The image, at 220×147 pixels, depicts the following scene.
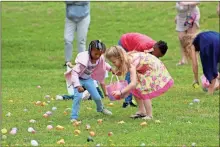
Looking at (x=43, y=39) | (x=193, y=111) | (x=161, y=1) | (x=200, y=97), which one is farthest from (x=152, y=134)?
(x=161, y=1)

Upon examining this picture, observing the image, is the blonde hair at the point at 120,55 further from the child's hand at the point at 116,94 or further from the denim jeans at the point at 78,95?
the denim jeans at the point at 78,95

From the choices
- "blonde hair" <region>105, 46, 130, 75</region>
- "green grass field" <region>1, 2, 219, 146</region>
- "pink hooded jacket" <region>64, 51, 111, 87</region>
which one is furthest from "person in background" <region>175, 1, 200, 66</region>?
"blonde hair" <region>105, 46, 130, 75</region>

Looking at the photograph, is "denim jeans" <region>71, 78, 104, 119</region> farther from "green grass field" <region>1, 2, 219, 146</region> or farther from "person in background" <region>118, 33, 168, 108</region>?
"person in background" <region>118, 33, 168, 108</region>

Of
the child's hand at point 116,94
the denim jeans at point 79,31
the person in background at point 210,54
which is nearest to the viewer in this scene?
the child's hand at point 116,94

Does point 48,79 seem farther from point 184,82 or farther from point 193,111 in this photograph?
point 193,111

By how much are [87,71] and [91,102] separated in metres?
1.68

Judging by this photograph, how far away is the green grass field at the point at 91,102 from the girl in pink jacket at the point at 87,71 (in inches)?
11.5

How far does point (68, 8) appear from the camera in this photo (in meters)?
14.0

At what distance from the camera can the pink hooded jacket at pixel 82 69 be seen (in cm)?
851

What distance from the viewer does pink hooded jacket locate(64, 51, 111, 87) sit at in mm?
8508

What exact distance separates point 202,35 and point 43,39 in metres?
8.23

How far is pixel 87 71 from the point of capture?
28.6 feet

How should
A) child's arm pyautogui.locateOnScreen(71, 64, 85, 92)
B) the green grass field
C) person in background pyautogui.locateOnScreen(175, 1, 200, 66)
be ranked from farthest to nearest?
1. person in background pyautogui.locateOnScreen(175, 1, 200, 66)
2. child's arm pyautogui.locateOnScreen(71, 64, 85, 92)
3. the green grass field

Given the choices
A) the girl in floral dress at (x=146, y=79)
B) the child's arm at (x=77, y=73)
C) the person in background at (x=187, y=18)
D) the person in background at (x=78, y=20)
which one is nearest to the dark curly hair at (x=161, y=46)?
the girl in floral dress at (x=146, y=79)
